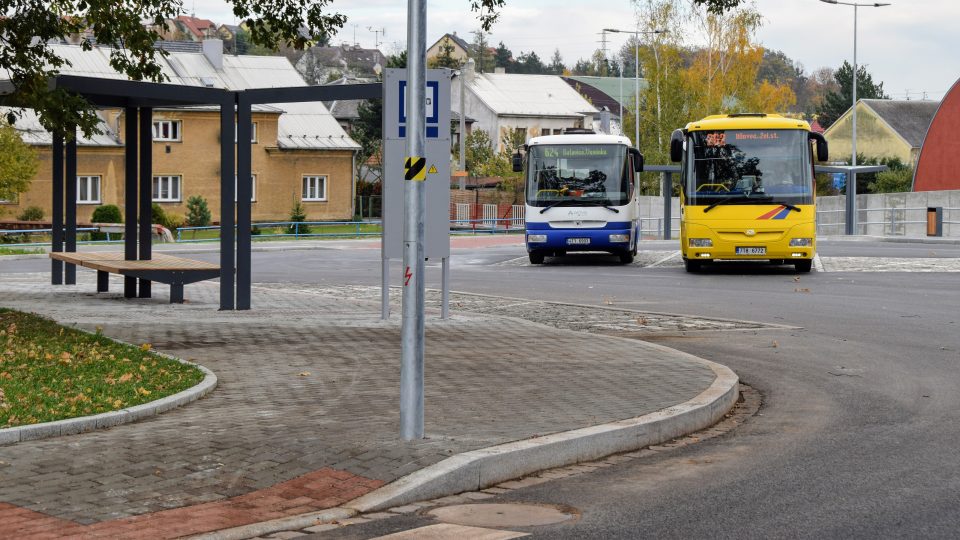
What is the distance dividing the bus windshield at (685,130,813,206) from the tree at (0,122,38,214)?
27583 mm

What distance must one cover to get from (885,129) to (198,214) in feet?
159

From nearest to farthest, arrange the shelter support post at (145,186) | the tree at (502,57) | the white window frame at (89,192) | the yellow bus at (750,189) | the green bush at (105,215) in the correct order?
the shelter support post at (145,186), the yellow bus at (750,189), the green bush at (105,215), the white window frame at (89,192), the tree at (502,57)

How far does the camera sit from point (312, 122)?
6975 centimetres

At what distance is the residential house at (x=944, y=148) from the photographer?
5766 cm

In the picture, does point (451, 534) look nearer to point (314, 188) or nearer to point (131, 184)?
point (131, 184)

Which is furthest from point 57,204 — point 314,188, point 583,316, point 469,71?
point 469,71

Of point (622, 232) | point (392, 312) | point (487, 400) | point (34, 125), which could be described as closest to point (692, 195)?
point (622, 232)

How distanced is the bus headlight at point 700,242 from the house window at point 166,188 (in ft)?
134

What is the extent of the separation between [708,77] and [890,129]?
58.5ft

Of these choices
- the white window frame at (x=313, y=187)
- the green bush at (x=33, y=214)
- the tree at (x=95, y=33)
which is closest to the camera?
the tree at (x=95, y=33)

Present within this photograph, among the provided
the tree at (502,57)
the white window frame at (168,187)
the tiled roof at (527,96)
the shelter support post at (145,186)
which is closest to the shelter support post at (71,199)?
the shelter support post at (145,186)

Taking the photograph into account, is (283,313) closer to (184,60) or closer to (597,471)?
(597,471)

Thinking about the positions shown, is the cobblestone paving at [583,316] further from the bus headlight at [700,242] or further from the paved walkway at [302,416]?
the bus headlight at [700,242]

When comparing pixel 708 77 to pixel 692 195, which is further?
pixel 708 77
